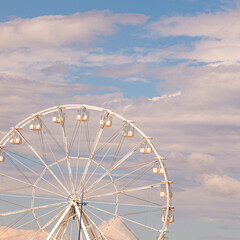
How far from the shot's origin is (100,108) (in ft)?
269

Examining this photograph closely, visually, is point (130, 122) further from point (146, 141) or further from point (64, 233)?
point (64, 233)

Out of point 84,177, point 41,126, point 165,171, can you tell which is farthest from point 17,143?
point 165,171

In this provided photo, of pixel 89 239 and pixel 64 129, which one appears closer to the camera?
pixel 89 239

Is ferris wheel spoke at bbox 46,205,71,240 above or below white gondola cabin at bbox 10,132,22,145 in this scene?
below

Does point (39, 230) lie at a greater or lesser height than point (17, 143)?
lesser

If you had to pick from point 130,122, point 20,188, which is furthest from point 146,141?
point 20,188

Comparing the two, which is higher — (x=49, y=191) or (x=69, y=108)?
(x=69, y=108)

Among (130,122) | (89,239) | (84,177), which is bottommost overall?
(89,239)

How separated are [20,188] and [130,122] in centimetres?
1220

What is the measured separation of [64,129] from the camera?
84.5 m

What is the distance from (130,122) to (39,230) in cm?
1326

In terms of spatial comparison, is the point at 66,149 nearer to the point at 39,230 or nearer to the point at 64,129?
the point at 64,129

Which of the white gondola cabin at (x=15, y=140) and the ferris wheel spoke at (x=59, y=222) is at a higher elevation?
the white gondola cabin at (x=15, y=140)

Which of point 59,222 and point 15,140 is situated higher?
point 15,140
